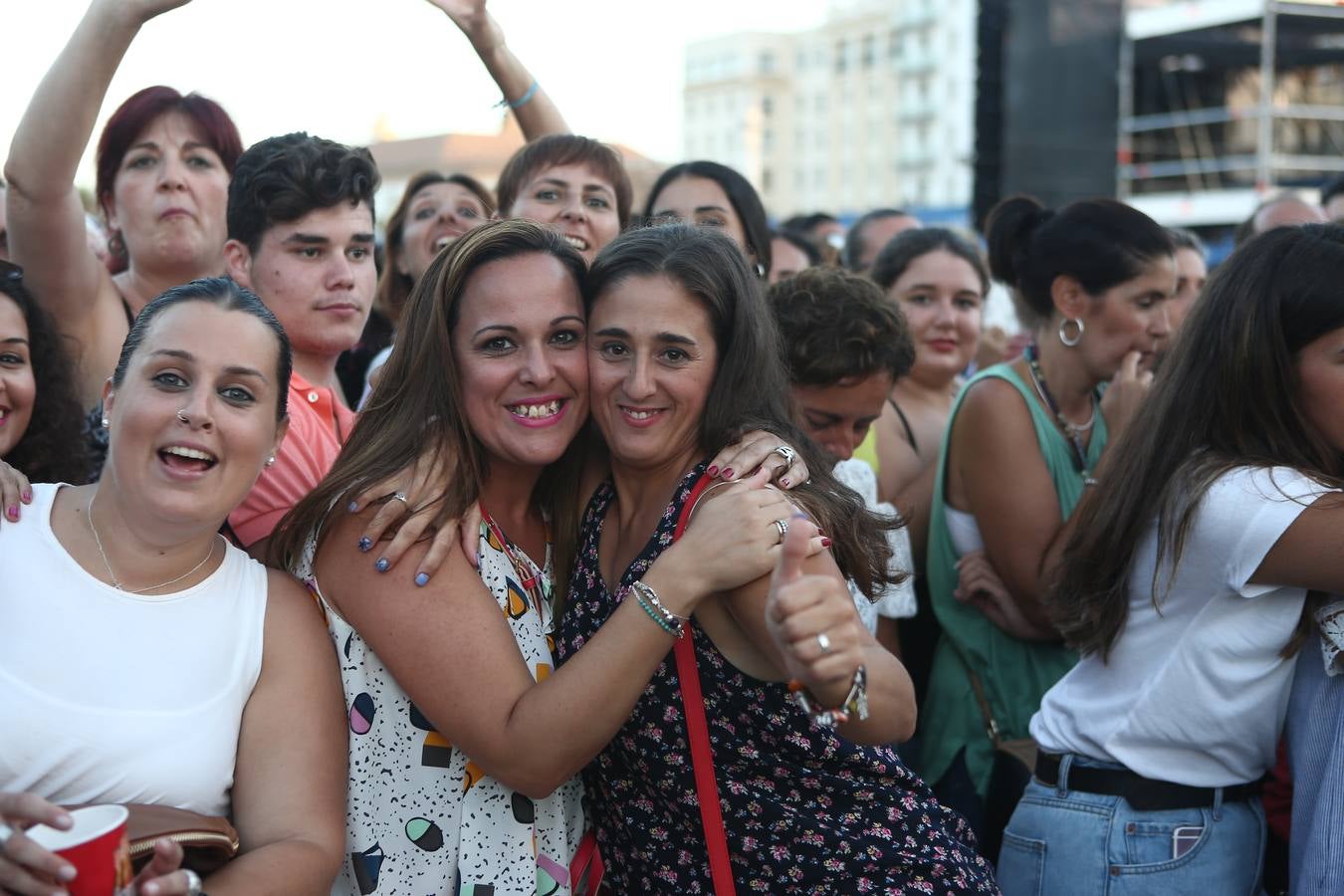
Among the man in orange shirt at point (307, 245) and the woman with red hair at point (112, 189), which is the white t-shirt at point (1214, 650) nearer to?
the man in orange shirt at point (307, 245)

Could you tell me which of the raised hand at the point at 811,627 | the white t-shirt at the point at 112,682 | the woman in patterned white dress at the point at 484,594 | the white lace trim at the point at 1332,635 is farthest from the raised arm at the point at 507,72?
the white lace trim at the point at 1332,635

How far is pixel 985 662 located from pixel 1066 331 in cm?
112

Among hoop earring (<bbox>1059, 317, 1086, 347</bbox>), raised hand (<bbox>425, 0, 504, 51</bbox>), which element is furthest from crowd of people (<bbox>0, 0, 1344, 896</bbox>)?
raised hand (<bbox>425, 0, 504, 51</bbox>)

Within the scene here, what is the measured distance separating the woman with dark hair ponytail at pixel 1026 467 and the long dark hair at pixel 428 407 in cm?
157

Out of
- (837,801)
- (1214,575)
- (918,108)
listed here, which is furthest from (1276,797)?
(918,108)

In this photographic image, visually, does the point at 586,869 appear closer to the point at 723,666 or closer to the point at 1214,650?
the point at 723,666

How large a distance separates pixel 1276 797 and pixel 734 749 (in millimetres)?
1292

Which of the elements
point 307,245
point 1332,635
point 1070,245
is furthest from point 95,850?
point 1070,245

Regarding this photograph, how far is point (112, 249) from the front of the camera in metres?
4.09

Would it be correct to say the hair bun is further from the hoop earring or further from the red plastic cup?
the red plastic cup

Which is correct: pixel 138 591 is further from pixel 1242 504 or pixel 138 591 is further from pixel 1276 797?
pixel 1276 797

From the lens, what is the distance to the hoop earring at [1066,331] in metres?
3.81

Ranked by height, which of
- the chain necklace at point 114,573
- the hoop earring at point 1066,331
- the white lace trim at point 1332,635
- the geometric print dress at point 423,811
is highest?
the hoop earring at point 1066,331

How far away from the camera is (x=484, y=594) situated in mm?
2398
